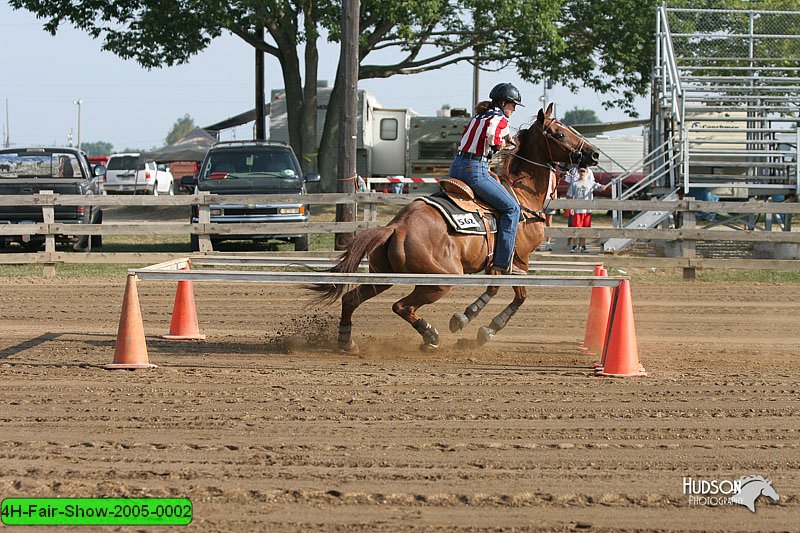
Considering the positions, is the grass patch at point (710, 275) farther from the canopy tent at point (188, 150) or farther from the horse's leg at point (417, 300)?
the canopy tent at point (188, 150)

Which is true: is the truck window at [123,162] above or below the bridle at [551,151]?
above

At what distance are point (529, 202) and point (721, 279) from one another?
745 cm

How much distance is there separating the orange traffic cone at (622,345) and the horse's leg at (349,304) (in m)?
2.16

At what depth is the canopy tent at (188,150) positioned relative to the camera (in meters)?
50.5

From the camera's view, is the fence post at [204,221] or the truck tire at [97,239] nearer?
the fence post at [204,221]

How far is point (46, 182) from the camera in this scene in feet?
64.0

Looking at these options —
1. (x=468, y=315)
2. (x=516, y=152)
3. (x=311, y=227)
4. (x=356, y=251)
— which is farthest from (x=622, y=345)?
(x=311, y=227)

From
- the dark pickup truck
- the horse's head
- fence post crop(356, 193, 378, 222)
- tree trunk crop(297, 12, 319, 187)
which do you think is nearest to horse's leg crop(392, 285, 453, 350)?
the horse's head

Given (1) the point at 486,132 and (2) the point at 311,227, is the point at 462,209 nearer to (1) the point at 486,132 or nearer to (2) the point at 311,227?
(1) the point at 486,132

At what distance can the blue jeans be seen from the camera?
32.2ft

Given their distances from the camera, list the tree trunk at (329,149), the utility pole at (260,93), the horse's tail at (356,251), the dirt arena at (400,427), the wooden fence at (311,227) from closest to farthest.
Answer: the dirt arena at (400,427) → the horse's tail at (356,251) → the wooden fence at (311,227) → the tree trunk at (329,149) → the utility pole at (260,93)

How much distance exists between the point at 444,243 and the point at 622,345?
196cm

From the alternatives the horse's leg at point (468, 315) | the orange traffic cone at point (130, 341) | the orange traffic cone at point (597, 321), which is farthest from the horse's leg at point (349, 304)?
the orange traffic cone at point (597, 321)

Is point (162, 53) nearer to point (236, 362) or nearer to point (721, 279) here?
point (721, 279)
